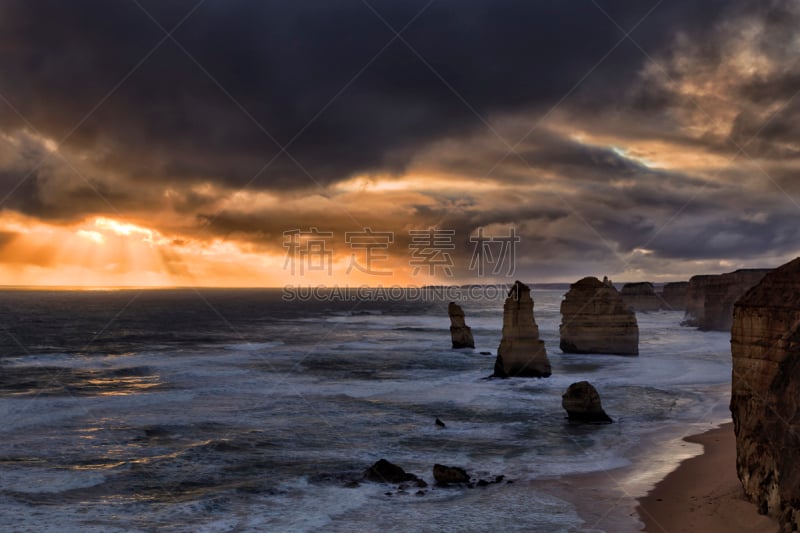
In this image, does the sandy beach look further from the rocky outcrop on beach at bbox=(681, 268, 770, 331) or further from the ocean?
the rocky outcrop on beach at bbox=(681, 268, 770, 331)

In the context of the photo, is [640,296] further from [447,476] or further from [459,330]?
[447,476]

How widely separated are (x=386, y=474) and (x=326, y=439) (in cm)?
744

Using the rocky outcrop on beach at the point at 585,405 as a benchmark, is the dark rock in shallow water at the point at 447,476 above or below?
below

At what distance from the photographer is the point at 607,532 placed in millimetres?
17688

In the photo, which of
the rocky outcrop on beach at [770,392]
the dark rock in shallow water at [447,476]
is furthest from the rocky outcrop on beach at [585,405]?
the rocky outcrop on beach at [770,392]

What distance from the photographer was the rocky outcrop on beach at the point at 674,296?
15425 cm

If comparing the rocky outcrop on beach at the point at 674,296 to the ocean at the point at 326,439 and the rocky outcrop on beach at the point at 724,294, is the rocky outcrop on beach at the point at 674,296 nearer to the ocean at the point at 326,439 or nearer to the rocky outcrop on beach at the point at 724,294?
the rocky outcrop on beach at the point at 724,294

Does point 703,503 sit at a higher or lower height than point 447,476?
higher

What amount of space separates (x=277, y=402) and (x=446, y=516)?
22379 mm

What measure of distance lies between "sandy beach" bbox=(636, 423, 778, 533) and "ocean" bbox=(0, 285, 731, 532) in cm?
67

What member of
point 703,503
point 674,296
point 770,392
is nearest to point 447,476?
point 703,503

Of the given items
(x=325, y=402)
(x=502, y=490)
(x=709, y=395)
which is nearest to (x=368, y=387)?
(x=325, y=402)

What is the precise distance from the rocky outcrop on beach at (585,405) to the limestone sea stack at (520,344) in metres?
14.6

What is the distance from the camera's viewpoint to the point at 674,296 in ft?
513
